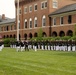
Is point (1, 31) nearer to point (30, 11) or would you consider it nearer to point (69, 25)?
point (30, 11)

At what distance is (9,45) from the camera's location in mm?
54031

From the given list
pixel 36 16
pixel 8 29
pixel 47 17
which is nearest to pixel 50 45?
pixel 47 17

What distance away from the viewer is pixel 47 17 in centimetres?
5719

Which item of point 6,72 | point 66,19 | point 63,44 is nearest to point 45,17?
point 66,19

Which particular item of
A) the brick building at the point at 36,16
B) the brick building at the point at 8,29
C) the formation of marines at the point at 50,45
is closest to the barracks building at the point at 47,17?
the brick building at the point at 36,16

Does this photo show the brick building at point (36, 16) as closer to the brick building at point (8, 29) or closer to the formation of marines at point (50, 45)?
the brick building at point (8, 29)

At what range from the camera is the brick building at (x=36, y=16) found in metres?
57.0

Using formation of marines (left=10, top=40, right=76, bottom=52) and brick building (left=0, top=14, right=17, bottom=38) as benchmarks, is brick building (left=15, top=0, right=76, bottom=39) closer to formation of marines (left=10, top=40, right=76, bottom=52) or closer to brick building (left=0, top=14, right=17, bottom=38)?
brick building (left=0, top=14, right=17, bottom=38)

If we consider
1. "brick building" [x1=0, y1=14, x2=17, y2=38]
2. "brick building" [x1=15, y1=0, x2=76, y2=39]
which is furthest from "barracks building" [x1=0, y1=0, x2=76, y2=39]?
"brick building" [x1=0, y1=14, x2=17, y2=38]

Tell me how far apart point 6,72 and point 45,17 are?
43.1m

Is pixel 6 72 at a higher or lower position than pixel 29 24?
lower

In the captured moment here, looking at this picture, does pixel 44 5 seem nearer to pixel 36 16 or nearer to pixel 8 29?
pixel 36 16

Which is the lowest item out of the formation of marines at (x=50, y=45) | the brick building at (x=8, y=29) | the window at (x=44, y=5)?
the formation of marines at (x=50, y=45)

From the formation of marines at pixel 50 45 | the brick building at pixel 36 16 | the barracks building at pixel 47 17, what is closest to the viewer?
the formation of marines at pixel 50 45
